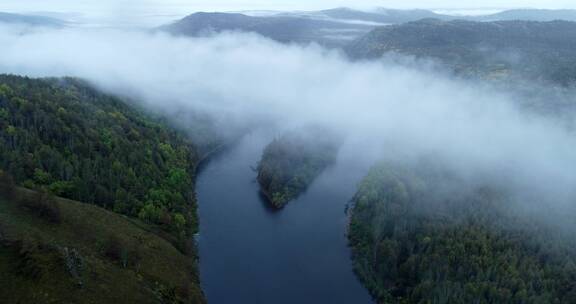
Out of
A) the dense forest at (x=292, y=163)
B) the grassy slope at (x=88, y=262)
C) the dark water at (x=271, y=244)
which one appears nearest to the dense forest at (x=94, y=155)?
the dark water at (x=271, y=244)

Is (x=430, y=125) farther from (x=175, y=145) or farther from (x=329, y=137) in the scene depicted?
(x=175, y=145)

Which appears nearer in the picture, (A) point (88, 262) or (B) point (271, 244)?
(A) point (88, 262)

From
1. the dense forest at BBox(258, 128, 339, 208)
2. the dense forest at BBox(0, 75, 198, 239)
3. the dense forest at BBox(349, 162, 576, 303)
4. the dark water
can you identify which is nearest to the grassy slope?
the dense forest at BBox(0, 75, 198, 239)

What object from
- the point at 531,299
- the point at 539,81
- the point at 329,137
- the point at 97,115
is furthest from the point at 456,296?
Result: the point at 539,81

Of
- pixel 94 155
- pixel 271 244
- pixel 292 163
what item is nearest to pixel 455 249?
pixel 271 244

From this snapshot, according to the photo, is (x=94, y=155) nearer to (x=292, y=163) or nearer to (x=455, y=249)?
(x=292, y=163)

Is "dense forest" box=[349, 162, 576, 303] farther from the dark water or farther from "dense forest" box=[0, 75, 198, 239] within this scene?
"dense forest" box=[0, 75, 198, 239]

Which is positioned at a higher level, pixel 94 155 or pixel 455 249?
pixel 94 155
